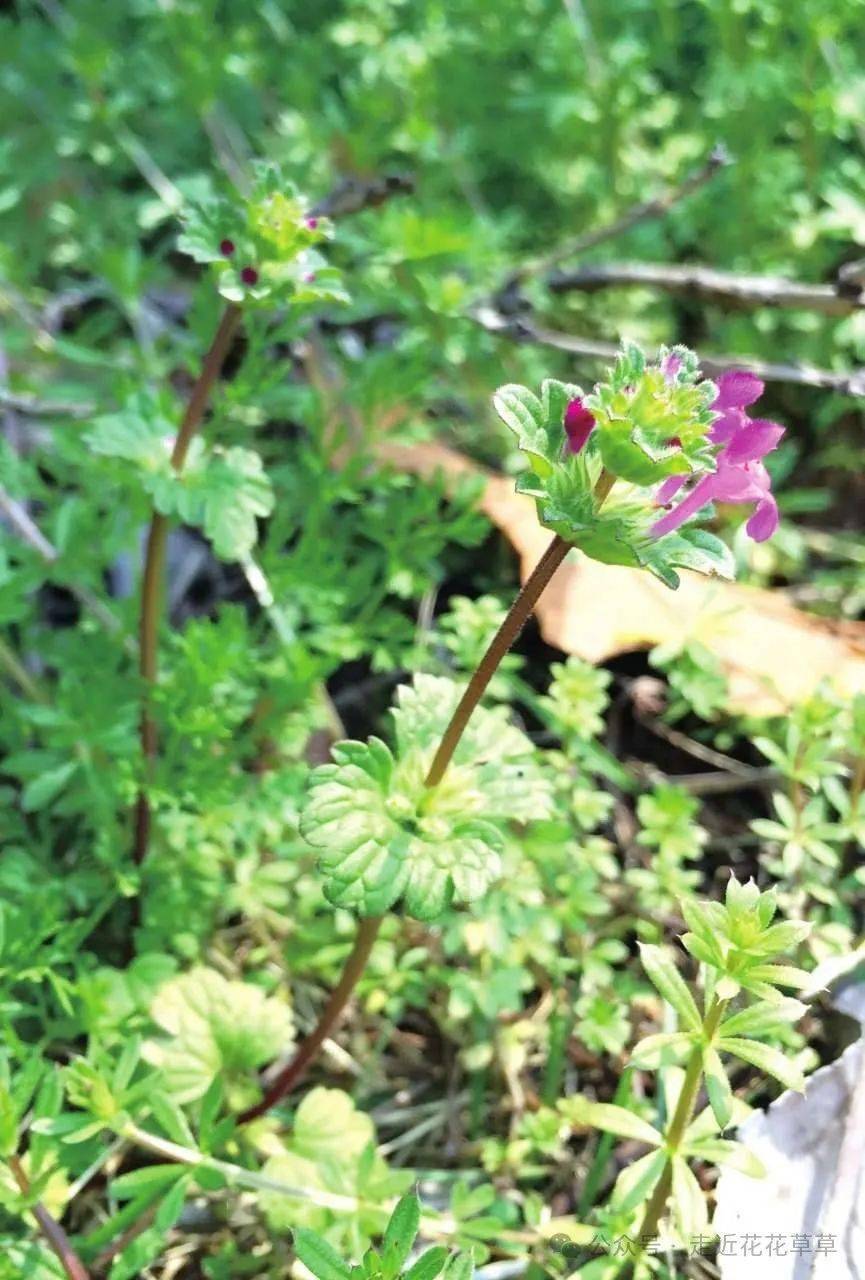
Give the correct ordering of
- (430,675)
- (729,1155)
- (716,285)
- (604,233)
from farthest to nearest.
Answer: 1. (604,233)
2. (716,285)
3. (430,675)
4. (729,1155)

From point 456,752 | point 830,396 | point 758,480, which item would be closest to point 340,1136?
point 456,752

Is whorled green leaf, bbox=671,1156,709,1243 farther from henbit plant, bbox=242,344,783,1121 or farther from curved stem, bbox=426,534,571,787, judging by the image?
curved stem, bbox=426,534,571,787

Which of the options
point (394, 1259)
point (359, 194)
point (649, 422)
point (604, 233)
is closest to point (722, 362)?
point (604, 233)

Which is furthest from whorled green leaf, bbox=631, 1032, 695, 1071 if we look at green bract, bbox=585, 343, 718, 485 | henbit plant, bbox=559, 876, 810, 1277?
green bract, bbox=585, 343, 718, 485

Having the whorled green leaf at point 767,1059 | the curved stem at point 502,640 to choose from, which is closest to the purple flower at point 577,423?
the curved stem at point 502,640

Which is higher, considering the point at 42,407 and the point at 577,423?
the point at 42,407

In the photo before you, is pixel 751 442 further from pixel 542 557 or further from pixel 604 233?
pixel 604 233

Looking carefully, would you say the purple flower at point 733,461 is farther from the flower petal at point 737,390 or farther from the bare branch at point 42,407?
the bare branch at point 42,407
